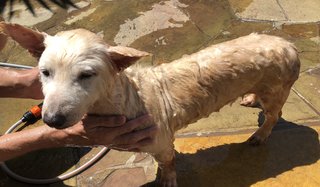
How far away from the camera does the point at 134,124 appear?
3.48 metres

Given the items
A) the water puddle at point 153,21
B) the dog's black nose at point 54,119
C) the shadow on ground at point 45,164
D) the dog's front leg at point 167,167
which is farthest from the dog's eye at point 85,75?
the water puddle at point 153,21

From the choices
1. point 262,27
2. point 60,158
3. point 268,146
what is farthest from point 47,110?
point 262,27

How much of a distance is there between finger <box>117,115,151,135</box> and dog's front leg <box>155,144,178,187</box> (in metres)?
0.56

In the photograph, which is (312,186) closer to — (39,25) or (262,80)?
(262,80)

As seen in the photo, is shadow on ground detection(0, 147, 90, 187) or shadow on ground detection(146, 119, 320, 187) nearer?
shadow on ground detection(146, 119, 320, 187)

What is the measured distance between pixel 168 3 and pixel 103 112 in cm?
402

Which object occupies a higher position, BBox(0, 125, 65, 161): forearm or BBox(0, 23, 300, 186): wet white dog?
BBox(0, 23, 300, 186): wet white dog

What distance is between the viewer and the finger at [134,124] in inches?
135

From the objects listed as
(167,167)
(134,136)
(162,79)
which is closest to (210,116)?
(167,167)

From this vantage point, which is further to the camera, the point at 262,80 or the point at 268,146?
the point at 268,146

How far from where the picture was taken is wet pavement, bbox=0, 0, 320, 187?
4496 mm

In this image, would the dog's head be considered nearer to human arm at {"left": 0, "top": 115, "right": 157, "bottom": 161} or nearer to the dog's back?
human arm at {"left": 0, "top": 115, "right": 157, "bottom": 161}

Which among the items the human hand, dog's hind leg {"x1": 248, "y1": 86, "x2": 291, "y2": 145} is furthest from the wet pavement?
the human hand

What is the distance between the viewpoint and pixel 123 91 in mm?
3391
